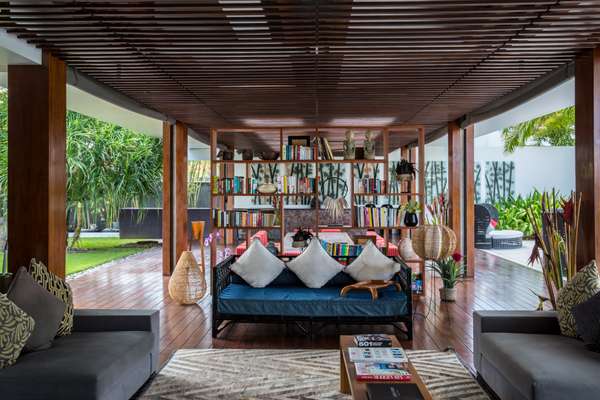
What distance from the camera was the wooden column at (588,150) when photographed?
13.9 ft

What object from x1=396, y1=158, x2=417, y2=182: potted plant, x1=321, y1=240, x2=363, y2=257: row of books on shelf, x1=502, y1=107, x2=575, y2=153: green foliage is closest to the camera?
x1=321, y1=240, x2=363, y2=257: row of books on shelf

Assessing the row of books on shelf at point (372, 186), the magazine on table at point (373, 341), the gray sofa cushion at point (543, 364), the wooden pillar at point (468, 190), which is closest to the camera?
the gray sofa cushion at point (543, 364)

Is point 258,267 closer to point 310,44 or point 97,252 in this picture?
point 310,44

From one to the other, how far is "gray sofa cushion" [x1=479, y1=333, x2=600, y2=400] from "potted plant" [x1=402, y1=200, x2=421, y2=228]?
9.52ft

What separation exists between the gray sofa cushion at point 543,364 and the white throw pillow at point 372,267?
63.6 inches

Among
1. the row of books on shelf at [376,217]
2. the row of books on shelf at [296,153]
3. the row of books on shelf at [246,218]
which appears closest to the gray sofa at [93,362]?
the row of books on shelf at [246,218]

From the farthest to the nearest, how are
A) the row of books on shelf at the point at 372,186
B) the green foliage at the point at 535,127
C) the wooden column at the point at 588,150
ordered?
the green foliage at the point at 535,127
the row of books on shelf at the point at 372,186
the wooden column at the point at 588,150

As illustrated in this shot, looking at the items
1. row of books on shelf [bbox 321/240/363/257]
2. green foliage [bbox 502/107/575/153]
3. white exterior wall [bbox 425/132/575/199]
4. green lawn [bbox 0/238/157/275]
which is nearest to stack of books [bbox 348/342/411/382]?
row of books on shelf [bbox 321/240/363/257]

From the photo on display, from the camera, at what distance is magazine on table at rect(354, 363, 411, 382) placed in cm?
255

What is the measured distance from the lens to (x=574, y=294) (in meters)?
3.27

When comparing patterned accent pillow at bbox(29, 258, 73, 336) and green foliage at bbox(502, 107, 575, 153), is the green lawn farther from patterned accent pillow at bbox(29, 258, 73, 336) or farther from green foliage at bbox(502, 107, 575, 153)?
green foliage at bbox(502, 107, 575, 153)

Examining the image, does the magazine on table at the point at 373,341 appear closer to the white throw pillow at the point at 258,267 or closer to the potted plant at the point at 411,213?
the white throw pillow at the point at 258,267

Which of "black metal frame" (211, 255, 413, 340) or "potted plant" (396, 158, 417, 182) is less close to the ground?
"potted plant" (396, 158, 417, 182)

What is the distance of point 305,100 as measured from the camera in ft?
21.1
